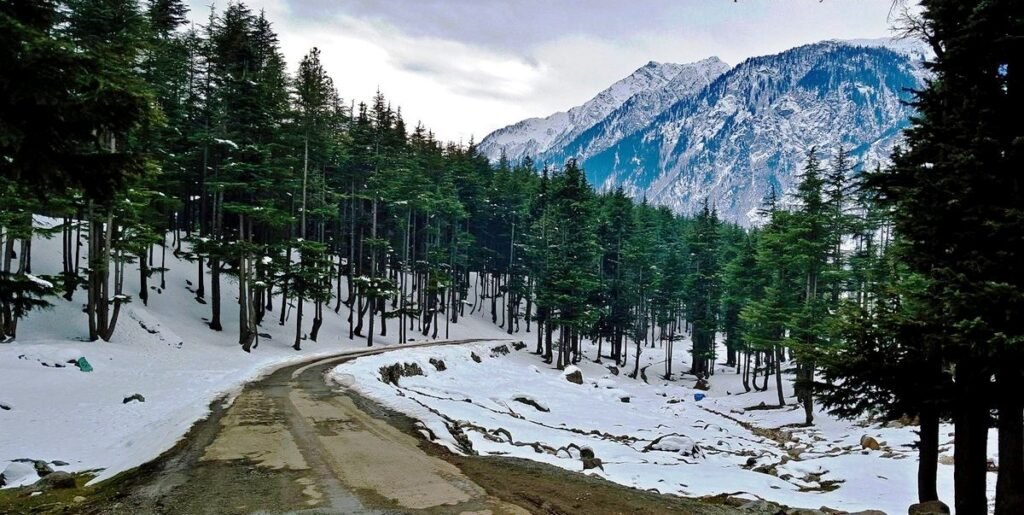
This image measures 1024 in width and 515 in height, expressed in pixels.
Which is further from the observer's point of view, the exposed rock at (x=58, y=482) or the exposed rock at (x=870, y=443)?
the exposed rock at (x=870, y=443)

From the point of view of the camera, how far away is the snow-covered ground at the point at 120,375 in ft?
34.0

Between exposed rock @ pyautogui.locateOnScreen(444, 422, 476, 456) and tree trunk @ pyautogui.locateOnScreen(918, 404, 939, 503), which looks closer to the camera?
tree trunk @ pyautogui.locateOnScreen(918, 404, 939, 503)

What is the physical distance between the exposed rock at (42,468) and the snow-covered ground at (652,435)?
252 inches

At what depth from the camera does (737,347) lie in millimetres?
52875

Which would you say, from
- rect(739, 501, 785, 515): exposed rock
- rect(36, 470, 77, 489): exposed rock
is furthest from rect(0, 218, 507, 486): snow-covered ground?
rect(739, 501, 785, 515): exposed rock

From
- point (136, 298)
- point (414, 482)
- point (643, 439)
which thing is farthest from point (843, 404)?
point (136, 298)

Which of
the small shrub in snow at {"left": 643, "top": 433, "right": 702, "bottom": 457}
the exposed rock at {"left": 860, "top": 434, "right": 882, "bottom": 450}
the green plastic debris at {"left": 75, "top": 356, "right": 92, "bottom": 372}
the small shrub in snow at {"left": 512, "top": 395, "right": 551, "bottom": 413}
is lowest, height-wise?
the exposed rock at {"left": 860, "top": 434, "right": 882, "bottom": 450}

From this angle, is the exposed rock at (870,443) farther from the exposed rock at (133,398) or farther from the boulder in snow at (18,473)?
the exposed rock at (133,398)

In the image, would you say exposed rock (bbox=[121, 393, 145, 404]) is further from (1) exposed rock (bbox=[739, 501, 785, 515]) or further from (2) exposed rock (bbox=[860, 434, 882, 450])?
(2) exposed rock (bbox=[860, 434, 882, 450])

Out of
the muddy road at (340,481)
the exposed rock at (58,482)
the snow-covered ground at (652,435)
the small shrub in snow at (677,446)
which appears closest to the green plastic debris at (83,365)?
the snow-covered ground at (652,435)

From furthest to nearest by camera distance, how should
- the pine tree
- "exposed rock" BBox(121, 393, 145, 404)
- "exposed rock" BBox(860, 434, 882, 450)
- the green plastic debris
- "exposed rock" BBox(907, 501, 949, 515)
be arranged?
"exposed rock" BBox(860, 434, 882, 450) → the green plastic debris → "exposed rock" BBox(121, 393, 145, 404) → "exposed rock" BBox(907, 501, 949, 515) → the pine tree

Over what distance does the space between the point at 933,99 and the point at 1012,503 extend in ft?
20.6

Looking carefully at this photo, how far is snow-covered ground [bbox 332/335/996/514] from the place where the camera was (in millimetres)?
11812

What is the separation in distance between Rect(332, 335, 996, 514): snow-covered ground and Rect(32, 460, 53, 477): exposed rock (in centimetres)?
640
